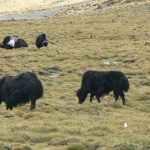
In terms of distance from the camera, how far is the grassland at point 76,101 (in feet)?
42.7

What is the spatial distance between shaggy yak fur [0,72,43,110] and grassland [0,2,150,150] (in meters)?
0.33

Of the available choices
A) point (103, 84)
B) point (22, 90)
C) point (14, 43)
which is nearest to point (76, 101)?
point (103, 84)

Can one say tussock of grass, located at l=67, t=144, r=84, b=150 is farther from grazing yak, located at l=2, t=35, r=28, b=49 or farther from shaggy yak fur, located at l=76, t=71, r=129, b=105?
grazing yak, located at l=2, t=35, r=28, b=49

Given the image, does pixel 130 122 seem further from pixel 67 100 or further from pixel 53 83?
pixel 53 83

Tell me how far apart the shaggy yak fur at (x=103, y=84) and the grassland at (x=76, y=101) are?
36 centimetres

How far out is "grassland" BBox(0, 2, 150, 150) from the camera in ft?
42.7

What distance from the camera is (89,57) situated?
3152cm

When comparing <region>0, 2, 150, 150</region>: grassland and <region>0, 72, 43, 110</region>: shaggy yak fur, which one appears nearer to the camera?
<region>0, 2, 150, 150</region>: grassland

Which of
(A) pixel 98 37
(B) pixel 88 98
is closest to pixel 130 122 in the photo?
(B) pixel 88 98

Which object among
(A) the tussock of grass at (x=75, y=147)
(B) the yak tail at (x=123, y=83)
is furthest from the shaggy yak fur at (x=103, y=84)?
(A) the tussock of grass at (x=75, y=147)

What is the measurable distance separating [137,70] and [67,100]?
297 inches

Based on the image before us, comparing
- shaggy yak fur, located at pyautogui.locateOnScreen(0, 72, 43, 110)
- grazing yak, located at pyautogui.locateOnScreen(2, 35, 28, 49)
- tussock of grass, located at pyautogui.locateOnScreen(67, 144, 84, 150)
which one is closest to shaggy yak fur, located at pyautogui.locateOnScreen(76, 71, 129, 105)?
shaggy yak fur, located at pyautogui.locateOnScreen(0, 72, 43, 110)

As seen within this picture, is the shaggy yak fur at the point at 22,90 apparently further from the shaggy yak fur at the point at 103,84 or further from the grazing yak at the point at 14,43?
the grazing yak at the point at 14,43

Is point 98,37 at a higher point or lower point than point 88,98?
lower
